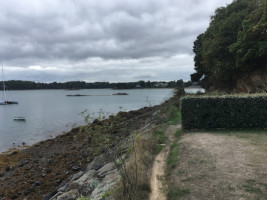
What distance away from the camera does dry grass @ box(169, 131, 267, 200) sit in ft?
14.5

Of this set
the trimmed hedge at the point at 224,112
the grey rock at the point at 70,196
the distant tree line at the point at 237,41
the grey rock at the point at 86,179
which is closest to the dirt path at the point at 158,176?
the grey rock at the point at 86,179

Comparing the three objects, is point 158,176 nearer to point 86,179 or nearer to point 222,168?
point 222,168

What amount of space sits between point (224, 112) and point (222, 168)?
5240 millimetres

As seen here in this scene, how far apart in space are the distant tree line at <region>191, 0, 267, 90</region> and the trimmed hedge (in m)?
13.3

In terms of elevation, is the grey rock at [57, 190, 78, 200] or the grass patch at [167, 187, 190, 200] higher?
the grass patch at [167, 187, 190, 200]

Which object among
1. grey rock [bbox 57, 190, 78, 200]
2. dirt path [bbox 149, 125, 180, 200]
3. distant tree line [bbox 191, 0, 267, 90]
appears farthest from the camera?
distant tree line [bbox 191, 0, 267, 90]

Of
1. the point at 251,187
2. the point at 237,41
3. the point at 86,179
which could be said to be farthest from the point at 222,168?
the point at 237,41

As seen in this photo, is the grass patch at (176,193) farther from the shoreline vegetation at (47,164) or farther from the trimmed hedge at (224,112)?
the trimmed hedge at (224,112)

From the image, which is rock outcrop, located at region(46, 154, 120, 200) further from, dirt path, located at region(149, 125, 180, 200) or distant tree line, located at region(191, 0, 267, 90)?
distant tree line, located at region(191, 0, 267, 90)

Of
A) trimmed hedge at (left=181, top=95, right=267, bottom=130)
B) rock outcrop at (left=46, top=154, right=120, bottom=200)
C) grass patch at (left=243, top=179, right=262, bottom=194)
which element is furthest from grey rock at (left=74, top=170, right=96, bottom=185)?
trimmed hedge at (left=181, top=95, right=267, bottom=130)

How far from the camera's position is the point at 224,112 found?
404 inches

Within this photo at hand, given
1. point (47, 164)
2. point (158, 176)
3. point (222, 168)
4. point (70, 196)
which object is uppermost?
point (222, 168)

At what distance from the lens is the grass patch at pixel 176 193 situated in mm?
4446

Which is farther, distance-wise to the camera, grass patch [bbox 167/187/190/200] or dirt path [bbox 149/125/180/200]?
dirt path [bbox 149/125/180/200]
